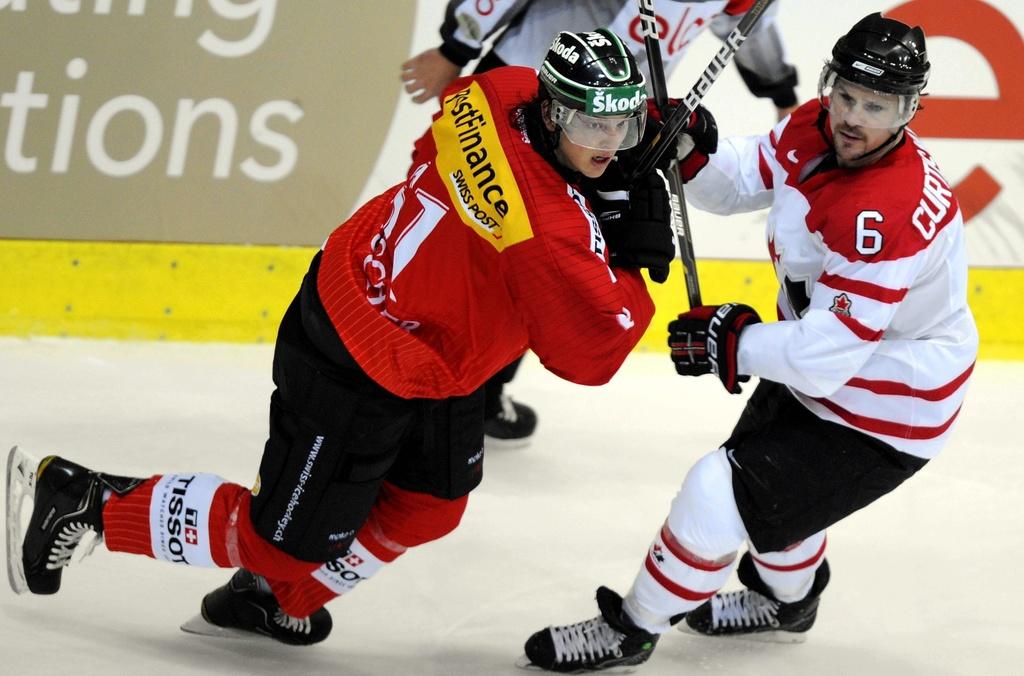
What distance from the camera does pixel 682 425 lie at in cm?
387

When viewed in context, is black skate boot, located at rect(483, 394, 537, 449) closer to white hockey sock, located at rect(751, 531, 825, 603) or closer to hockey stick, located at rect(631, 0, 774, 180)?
white hockey sock, located at rect(751, 531, 825, 603)

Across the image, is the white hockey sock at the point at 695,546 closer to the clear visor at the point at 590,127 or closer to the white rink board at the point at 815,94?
the clear visor at the point at 590,127

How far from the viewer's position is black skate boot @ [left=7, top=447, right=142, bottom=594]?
7.73 feet

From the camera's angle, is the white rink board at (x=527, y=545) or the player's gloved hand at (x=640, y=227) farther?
the white rink board at (x=527, y=545)

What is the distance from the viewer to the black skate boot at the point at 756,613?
8.77ft

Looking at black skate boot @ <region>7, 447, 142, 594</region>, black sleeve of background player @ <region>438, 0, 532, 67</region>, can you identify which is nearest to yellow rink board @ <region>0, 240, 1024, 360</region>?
black sleeve of background player @ <region>438, 0, 532, 67</region>

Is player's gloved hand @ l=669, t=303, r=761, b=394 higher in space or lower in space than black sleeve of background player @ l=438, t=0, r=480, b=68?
higher

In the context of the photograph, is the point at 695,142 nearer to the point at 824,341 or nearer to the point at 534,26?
the point at 824,341

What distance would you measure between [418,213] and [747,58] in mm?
1925

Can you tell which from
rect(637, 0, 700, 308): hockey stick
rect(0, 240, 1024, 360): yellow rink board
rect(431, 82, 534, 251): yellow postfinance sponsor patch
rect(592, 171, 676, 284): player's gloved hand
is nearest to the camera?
rect(431, 82, 534, 251): yellow postfinance sponsor patch

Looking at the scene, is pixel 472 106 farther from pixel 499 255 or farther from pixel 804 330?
pixel 804 330

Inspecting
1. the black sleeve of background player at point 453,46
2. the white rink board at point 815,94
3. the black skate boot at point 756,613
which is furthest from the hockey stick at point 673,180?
the white rink board at point 815,94

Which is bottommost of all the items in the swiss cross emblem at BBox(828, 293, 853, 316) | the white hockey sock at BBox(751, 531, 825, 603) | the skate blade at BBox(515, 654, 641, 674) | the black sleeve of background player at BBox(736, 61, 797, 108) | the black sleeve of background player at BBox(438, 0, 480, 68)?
the skate blade at BBox(515, 654, 641, 674)

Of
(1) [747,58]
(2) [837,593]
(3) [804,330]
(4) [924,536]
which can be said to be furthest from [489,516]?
(1) [747,58]
